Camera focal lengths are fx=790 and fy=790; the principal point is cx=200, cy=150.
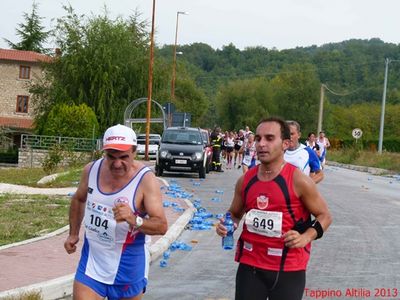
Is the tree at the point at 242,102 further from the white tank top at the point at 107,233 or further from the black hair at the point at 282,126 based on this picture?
the white tank top at the point at 107,233

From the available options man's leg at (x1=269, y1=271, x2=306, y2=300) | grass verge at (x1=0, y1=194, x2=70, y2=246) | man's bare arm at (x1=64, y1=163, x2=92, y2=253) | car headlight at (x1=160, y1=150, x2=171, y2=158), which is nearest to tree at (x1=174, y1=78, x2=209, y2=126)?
car headlight at (x1=160, y1=150, x2=171, y2=158)

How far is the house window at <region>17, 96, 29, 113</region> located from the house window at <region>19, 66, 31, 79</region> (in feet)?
6.63

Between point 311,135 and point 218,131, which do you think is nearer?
point 311,135

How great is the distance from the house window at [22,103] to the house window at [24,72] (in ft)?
6.63

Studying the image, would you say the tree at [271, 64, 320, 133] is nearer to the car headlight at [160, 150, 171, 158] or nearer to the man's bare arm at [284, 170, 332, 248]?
the car headlight at [160, 150, 171, 158]

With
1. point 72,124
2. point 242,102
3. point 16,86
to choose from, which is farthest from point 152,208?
point 242,102

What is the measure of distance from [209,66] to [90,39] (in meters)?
74.7

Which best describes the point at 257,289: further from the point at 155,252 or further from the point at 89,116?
the point at 89,116

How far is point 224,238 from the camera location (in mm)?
5629

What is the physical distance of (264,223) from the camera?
5.16 metres

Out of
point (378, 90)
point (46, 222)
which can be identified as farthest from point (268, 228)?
point (378, 90)

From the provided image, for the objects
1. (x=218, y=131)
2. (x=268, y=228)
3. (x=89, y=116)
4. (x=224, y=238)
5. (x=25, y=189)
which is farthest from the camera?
(x=89, y=116)

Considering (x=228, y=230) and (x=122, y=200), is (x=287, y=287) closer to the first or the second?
(x=228, y=230)

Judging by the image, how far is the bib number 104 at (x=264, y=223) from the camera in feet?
16.8
